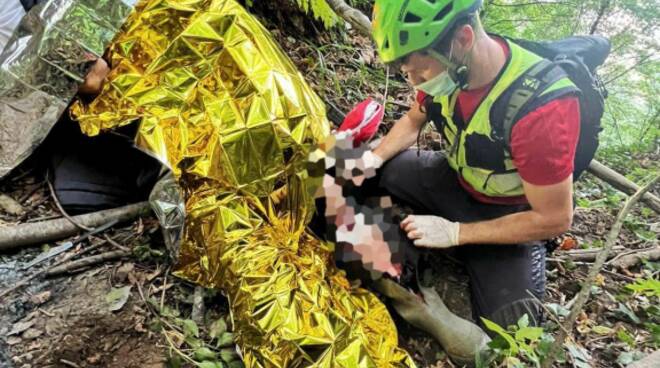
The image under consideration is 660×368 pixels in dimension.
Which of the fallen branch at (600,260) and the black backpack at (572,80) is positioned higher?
the black backpack at (572,80)

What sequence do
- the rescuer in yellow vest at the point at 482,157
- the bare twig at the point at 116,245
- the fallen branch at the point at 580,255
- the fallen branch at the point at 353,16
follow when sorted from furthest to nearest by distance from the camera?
the fallen branch at the point at 353,16 → the fallen branch at the point at 580,255 → the bare twig at the point at 116,245 → the rescuer in yellow vest at the point at 482,157

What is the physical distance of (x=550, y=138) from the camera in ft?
5.25

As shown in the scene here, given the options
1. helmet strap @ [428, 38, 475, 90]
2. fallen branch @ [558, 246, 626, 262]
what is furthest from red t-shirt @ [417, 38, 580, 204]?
fallen branch @ [558, 246, 626, 262]

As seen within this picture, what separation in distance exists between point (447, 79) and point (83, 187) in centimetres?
172

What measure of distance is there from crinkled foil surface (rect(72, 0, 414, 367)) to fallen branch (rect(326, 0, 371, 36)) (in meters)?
1.03

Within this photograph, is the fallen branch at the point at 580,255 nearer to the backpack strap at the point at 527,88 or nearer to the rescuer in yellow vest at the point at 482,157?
the rescuer in yellow vest at the point at 482,157

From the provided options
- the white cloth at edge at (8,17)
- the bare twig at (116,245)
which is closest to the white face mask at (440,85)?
the bare twig at (116,245)

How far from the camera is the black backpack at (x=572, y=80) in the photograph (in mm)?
1642

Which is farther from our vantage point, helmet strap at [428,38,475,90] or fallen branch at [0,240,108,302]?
fallen branch at [0,240,108,302]

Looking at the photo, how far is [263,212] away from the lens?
1.85m

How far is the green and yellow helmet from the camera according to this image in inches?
63.4

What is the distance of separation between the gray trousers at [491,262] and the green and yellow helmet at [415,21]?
0.87 meters

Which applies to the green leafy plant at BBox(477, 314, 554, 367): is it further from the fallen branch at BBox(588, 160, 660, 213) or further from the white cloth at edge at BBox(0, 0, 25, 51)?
the white cloth at edge at BBox(0, 0, 25, 51)

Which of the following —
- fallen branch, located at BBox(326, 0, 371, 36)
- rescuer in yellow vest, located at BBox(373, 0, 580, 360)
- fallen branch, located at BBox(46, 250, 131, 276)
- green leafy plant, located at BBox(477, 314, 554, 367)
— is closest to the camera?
green leafy plant, located at BBox(477, 314, 554, 367)
